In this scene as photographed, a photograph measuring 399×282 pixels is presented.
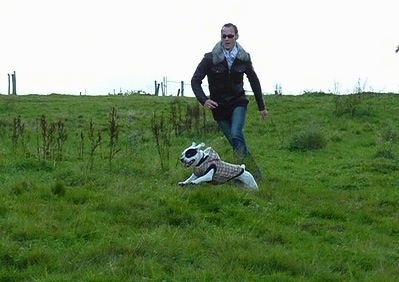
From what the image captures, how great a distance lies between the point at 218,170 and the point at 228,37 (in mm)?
1757

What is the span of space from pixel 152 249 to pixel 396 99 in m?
17.8

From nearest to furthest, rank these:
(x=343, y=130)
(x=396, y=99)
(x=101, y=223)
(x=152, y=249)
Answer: (x=152, y=249)
(x=101, y=223)
(x=343, y=130)
(x=396, y=99)

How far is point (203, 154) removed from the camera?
7633 millimetres

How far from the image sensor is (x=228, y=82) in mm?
8492

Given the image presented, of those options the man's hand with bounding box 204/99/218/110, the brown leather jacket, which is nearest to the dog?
the man's hand with bounding box 204/99/218/110

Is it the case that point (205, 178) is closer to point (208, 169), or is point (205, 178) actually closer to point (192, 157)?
point (208, 169)

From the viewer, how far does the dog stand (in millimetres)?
7547

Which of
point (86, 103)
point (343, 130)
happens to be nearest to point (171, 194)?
point (343, 130)

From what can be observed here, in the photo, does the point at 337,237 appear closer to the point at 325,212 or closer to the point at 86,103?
the point at 325,212

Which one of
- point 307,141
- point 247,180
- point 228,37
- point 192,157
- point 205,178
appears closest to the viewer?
point 205,178

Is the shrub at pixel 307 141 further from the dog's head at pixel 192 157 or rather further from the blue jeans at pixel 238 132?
the dog's head at pixel 192 157

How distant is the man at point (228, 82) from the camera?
8.37 meters

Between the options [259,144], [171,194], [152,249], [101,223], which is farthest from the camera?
[259,144]

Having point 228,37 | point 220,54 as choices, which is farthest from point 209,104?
point 228,37
